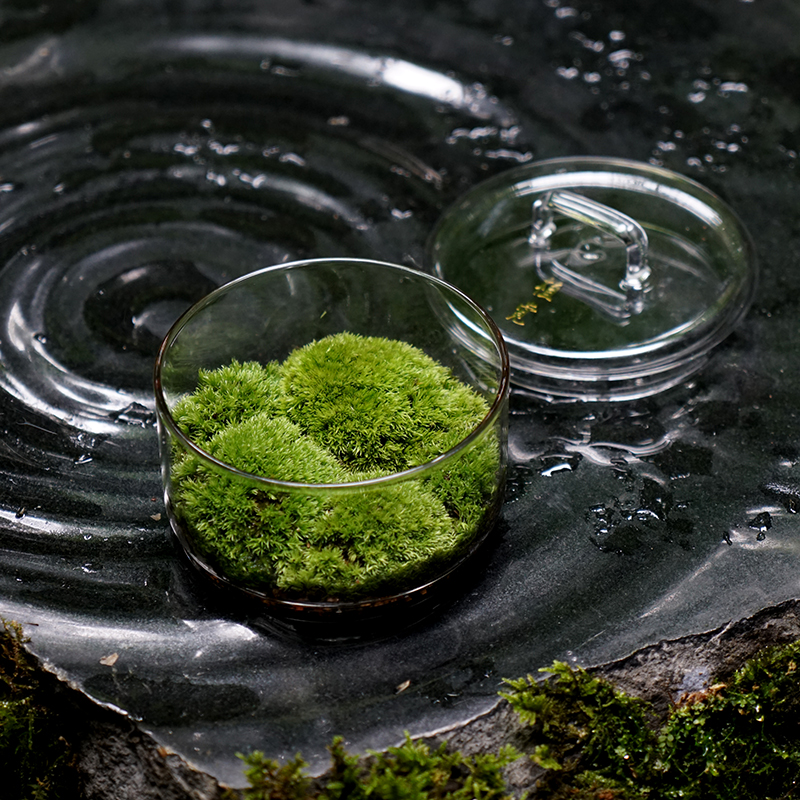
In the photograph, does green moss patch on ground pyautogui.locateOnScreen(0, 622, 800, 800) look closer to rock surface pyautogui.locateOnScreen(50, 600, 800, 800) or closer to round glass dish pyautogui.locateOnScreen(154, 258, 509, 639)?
rock surface pyautogui.locateOnScreen(50, 600, 800, 800)

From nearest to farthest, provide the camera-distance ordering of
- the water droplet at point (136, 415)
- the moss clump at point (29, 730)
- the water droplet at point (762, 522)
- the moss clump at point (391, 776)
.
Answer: the moss clump at point (391, 776) < the moss clump at point (29, 730) < the water droplet at point (762, 522) < the water droplet at point (136, 415)

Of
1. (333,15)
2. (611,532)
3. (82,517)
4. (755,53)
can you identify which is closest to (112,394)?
(82,517)

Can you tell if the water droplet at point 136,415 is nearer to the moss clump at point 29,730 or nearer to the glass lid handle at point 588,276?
the moss clump at point 29,730

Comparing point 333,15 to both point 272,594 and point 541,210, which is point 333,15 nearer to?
point 541,210

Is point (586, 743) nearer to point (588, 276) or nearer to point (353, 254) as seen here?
point (588, 276)

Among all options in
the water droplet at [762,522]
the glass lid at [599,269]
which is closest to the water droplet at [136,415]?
the glass lid at [599,269]

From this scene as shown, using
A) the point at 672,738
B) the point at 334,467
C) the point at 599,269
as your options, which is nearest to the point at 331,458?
the point at 334,467

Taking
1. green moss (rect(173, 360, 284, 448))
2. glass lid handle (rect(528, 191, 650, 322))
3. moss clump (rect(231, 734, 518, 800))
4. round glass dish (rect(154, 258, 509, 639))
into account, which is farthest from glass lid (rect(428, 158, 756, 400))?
moss clump (rect(231, 734, 518, 800))
